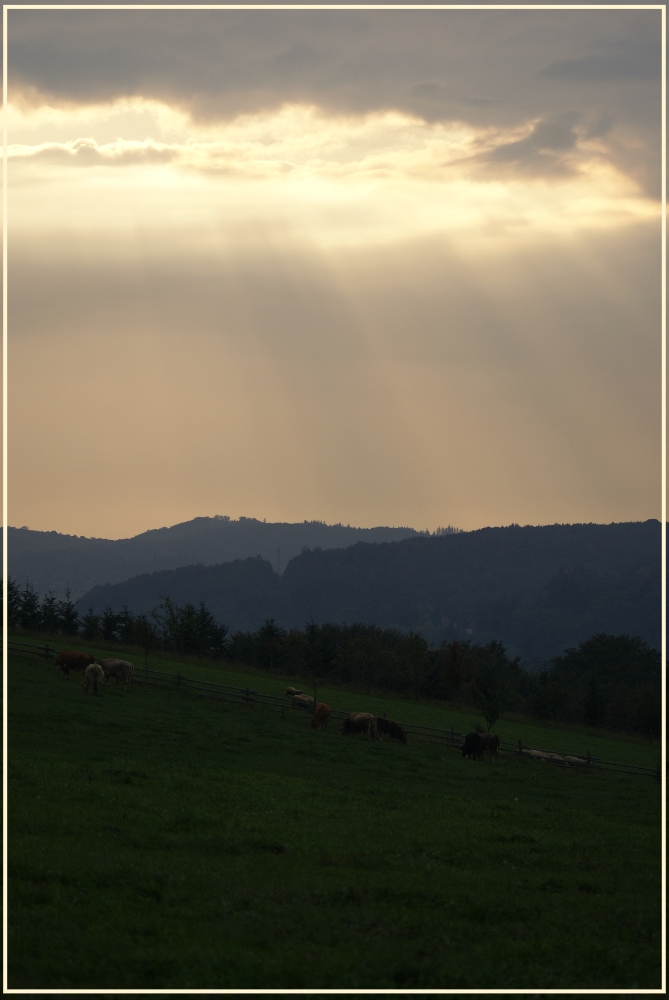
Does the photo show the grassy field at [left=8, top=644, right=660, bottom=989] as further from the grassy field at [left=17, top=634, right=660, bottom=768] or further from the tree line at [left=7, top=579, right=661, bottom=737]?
the tree line at [left=7, top=579, right=661, bottom=737]

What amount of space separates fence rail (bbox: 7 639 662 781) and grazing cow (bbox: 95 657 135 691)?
2.86 m

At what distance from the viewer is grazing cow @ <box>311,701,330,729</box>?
4472 cm

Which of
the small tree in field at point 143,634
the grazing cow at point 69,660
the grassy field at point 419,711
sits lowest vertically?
the grassy field at point 419,711

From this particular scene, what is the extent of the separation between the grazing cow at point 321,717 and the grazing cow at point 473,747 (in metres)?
7.36

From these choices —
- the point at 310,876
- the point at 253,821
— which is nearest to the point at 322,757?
the point at 253,821

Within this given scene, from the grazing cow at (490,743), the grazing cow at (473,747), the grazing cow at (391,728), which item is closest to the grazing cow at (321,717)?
the grazing cow at (391,728)

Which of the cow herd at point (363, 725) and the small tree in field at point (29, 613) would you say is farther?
the small tree in field at point (29, 613)

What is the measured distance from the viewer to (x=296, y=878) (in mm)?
15070

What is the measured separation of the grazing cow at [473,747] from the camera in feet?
142

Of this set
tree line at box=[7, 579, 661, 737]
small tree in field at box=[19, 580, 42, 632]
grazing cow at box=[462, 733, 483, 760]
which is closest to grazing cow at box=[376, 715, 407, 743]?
grazing cow at box=[462, 733, 483, 760]

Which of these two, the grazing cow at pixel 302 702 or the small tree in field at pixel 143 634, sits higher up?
the small tree in field at pixel 143 634

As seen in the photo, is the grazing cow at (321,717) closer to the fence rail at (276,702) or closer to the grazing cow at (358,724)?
the grazing cow at (358,724)

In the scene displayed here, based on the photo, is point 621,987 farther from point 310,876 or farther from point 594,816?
point 594,816

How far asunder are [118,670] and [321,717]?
1086cm
